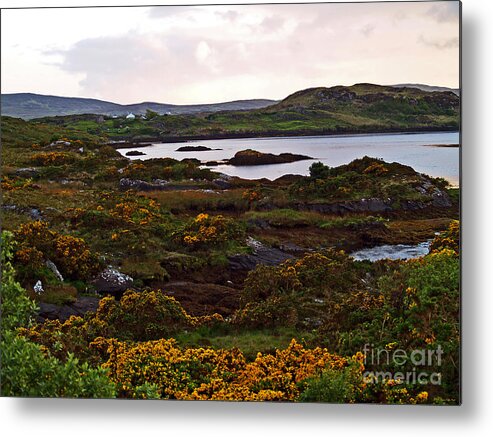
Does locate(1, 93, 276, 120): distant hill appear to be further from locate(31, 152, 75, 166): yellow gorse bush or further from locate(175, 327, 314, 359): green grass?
locate(175, 327, 314, 359): green grass

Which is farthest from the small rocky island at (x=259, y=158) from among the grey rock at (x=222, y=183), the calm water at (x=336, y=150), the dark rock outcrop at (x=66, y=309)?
the dark rock outcrop at (x=66, y=309)

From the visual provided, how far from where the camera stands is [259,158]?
7.69 meters

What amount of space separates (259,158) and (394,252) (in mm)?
1530

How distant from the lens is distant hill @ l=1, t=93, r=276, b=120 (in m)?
7.78

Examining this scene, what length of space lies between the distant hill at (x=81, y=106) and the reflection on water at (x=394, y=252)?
169 centimetres

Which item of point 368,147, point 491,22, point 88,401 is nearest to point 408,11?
point 491,22

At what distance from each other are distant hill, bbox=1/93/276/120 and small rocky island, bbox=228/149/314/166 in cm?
49

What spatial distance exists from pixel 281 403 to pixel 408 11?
3629 mm

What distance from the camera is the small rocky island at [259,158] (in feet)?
25.1

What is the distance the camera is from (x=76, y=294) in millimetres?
7668

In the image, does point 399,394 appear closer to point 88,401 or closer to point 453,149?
point 453,149

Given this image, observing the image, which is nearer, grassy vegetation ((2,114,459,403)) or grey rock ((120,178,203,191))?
grassy vegetation ((2,114,459,403))

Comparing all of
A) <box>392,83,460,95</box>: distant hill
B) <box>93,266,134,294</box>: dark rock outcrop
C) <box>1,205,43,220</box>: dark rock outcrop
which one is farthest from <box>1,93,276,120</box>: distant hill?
<box>93,266,134,294</box>: dark rock outcrop

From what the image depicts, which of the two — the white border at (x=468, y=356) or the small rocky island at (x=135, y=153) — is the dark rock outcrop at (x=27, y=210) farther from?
the white border at (x=468, y=356)
